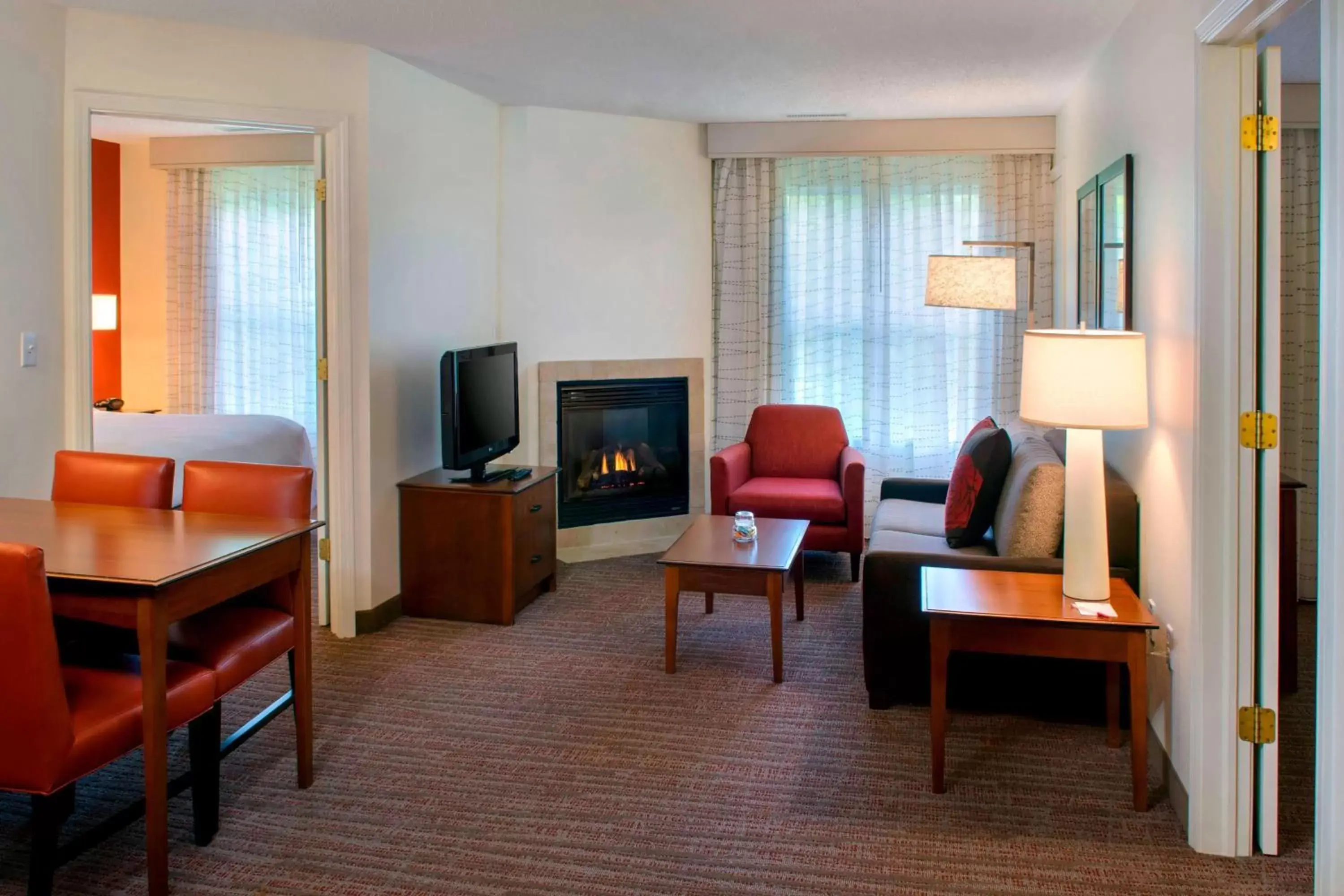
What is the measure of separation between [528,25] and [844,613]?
2950mm

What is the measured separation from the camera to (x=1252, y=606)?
274 cm

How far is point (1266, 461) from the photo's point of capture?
2707 millimetres

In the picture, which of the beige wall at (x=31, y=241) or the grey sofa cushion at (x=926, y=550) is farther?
the beige wall at (x=31, y=241)

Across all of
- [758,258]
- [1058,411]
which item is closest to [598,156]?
[758,258]

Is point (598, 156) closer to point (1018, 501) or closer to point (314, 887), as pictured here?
point (1018, 501)

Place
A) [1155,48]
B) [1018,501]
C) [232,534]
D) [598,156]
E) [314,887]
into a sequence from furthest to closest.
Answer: [598,156]
[1018,501]
[1155,48]
[232,534]
[314,887]

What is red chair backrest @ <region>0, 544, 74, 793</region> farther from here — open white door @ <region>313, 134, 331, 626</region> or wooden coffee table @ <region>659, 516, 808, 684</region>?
open white door @ <region>313, 134, 331, 626</region>

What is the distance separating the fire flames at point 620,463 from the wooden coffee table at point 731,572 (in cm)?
187

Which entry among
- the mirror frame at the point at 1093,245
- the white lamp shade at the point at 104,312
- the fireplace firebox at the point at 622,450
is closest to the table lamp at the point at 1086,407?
the mirror frame at the point at 1093,245

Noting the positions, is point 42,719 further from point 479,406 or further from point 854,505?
point 854,505

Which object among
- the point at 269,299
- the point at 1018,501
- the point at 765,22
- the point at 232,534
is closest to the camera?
the point at 232,534

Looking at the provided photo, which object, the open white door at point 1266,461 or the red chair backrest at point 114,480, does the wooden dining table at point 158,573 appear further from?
the open white door at point 1266,461

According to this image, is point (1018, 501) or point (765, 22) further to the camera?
point (765, 22)

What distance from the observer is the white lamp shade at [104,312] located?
724cm
